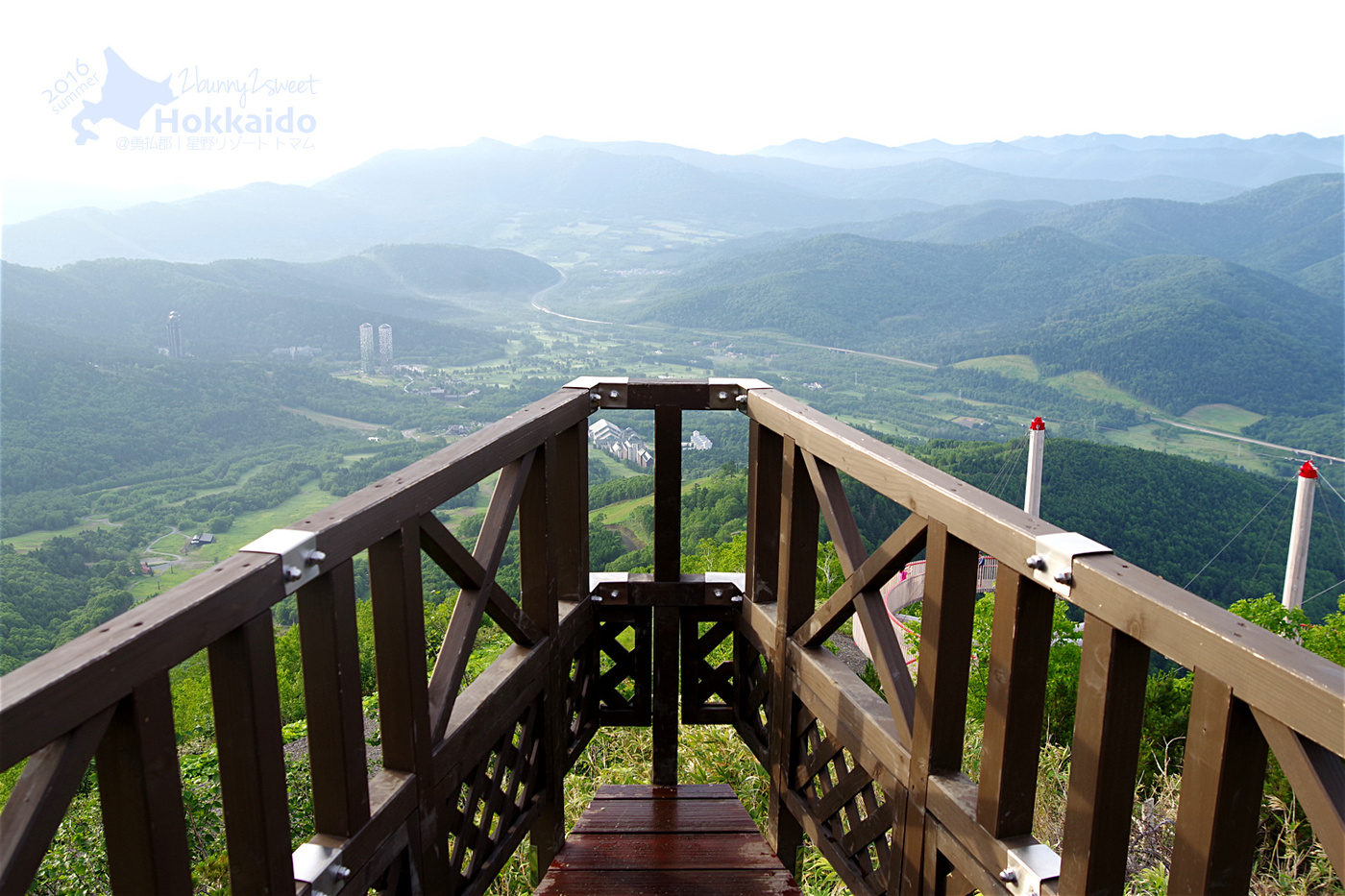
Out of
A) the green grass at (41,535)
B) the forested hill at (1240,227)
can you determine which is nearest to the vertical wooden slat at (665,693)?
the green grass at (41,535)

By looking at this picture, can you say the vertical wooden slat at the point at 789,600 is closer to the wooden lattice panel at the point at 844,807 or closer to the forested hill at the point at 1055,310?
the wooden lattice panel at the point at 844,807

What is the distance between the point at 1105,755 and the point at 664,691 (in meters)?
2.35

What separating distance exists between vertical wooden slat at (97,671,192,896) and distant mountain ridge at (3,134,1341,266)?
403 feet

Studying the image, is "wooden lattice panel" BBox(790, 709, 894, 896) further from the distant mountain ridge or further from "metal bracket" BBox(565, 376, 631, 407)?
the distant mountain ridge

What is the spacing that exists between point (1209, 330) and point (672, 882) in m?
81.1

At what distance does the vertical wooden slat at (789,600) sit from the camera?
2.87 m

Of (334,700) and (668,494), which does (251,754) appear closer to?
(334,700)

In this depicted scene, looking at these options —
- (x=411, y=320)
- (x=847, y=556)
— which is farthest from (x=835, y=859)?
(x=411, y=320)

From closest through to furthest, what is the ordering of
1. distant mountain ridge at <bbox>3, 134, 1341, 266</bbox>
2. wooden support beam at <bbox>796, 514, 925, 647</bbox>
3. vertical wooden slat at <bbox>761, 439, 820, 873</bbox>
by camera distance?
wooden support beam at <bbox>796, 514, 925, 647</bbox> → vertical wooden slat at <bbox>761, 439, 820, 873</bbox> → distant mountain ridge at <bbox>3, 134, 1341, 266</bbox>

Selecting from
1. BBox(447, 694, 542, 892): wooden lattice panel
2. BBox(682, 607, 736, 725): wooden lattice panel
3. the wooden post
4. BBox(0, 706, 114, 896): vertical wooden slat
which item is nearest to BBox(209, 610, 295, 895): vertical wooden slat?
BBox(0, 706, 114, 896): vertical wooden slat

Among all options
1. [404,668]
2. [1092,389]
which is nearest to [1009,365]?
[1092,389]

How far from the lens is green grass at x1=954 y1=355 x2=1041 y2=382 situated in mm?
72812

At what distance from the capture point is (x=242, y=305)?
76.6 meters

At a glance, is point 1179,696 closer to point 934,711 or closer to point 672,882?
point 672,882
